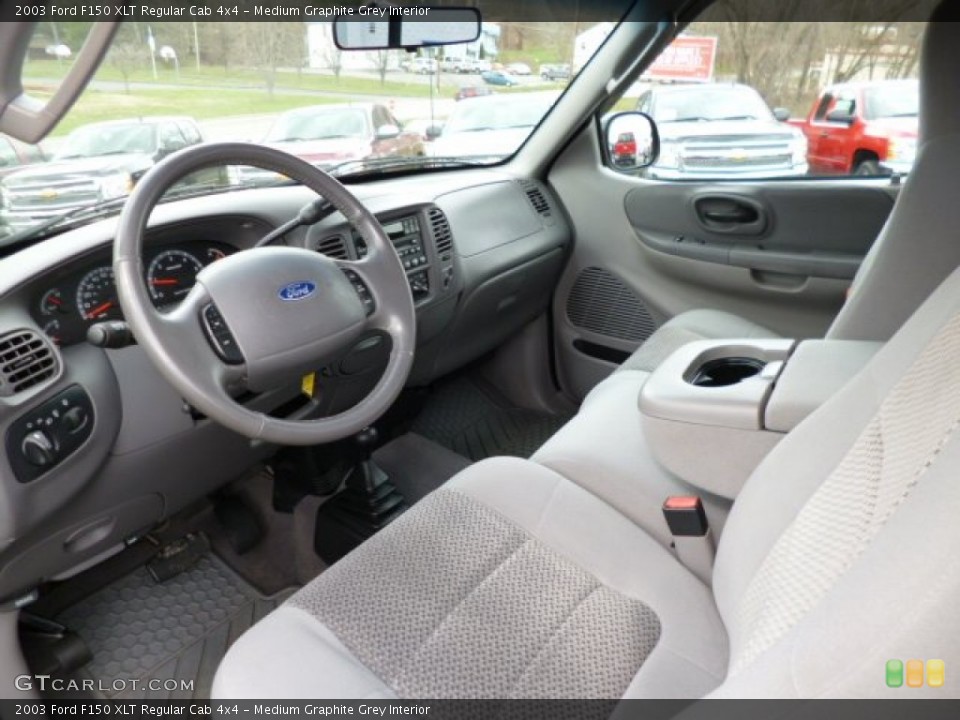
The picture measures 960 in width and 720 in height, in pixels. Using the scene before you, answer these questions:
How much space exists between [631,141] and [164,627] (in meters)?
2.13

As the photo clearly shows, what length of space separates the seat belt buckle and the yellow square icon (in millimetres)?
711

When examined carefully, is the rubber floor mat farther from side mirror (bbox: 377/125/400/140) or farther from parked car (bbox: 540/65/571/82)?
parked car (bbox: 540/65/571/82)

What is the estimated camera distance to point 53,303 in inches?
58.0

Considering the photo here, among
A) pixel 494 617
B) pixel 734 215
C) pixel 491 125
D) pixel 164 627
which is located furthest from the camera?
pixel 491 125

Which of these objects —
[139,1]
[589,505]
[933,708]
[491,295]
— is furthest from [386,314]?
[933,708]

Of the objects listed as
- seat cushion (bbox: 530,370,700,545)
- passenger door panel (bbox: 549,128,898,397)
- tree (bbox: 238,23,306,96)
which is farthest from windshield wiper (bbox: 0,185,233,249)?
passenger door panel (bbox: 549,128,898,397)

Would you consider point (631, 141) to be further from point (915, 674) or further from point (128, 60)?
point (915, 674)

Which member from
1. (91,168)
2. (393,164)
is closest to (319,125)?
(393,164)

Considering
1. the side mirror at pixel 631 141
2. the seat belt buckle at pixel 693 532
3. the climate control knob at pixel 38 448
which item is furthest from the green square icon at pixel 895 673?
the side mirror at pixel 631 141

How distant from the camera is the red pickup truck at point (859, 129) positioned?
90.0 inches

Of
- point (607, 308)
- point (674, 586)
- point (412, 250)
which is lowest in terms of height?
point (607, 308)

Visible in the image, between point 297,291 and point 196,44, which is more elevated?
point 196,44

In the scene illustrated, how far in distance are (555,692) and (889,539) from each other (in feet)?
1.84

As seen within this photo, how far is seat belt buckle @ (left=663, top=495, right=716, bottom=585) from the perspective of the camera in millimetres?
1306
